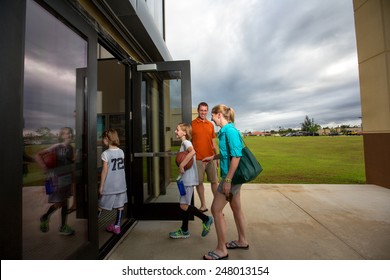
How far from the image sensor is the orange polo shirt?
3.48m

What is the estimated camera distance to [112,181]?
2711 millimetres

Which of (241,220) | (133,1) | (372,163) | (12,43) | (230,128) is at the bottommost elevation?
(241,220)

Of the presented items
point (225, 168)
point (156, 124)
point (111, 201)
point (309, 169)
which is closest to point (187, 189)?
point (225, 168)

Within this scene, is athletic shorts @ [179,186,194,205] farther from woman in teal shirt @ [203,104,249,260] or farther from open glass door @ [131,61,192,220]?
open glass door @ [131,61,192,220]

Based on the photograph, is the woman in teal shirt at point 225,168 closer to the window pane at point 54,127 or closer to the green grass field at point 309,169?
the window pane at point 54,127

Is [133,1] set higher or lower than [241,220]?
higher

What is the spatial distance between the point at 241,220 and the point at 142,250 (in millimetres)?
1237

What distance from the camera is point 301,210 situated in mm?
3621

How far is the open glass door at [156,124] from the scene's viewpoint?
10.9ft

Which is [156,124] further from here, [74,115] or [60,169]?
[60,169]

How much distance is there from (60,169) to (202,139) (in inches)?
82.1

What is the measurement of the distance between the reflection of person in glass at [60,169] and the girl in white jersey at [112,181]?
426 mm
